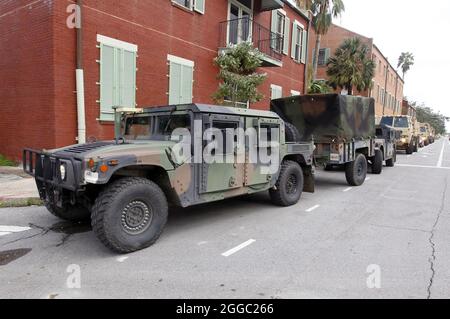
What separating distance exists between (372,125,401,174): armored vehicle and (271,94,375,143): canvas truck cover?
7.48 ft

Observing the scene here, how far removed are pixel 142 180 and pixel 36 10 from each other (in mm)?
7786

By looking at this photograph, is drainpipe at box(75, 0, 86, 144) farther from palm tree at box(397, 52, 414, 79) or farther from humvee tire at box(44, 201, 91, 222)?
palm tree at box(397, 52, 414, 79)

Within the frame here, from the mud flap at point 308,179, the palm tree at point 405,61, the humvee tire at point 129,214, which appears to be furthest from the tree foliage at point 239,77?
the palm tree at point 405,61

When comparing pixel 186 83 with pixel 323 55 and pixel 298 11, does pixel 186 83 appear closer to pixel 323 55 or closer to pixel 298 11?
pixel 298 11

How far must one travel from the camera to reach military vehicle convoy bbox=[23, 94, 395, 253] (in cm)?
423

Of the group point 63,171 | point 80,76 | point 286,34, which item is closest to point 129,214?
point 63,171

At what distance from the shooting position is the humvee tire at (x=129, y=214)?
4184 mm

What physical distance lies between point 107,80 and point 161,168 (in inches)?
260

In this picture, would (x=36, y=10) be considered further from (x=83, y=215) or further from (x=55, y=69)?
(x=83, y=215)

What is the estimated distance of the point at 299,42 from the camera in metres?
21.0

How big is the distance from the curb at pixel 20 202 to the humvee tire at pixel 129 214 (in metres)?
3.22

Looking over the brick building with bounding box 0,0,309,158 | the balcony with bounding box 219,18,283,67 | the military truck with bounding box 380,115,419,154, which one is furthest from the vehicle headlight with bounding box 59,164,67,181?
the military truck with bounding box 380,115,419,154

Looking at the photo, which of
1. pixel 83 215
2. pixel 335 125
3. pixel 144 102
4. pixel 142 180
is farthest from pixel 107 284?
pixel 144 102

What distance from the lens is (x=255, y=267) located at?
409 cm
